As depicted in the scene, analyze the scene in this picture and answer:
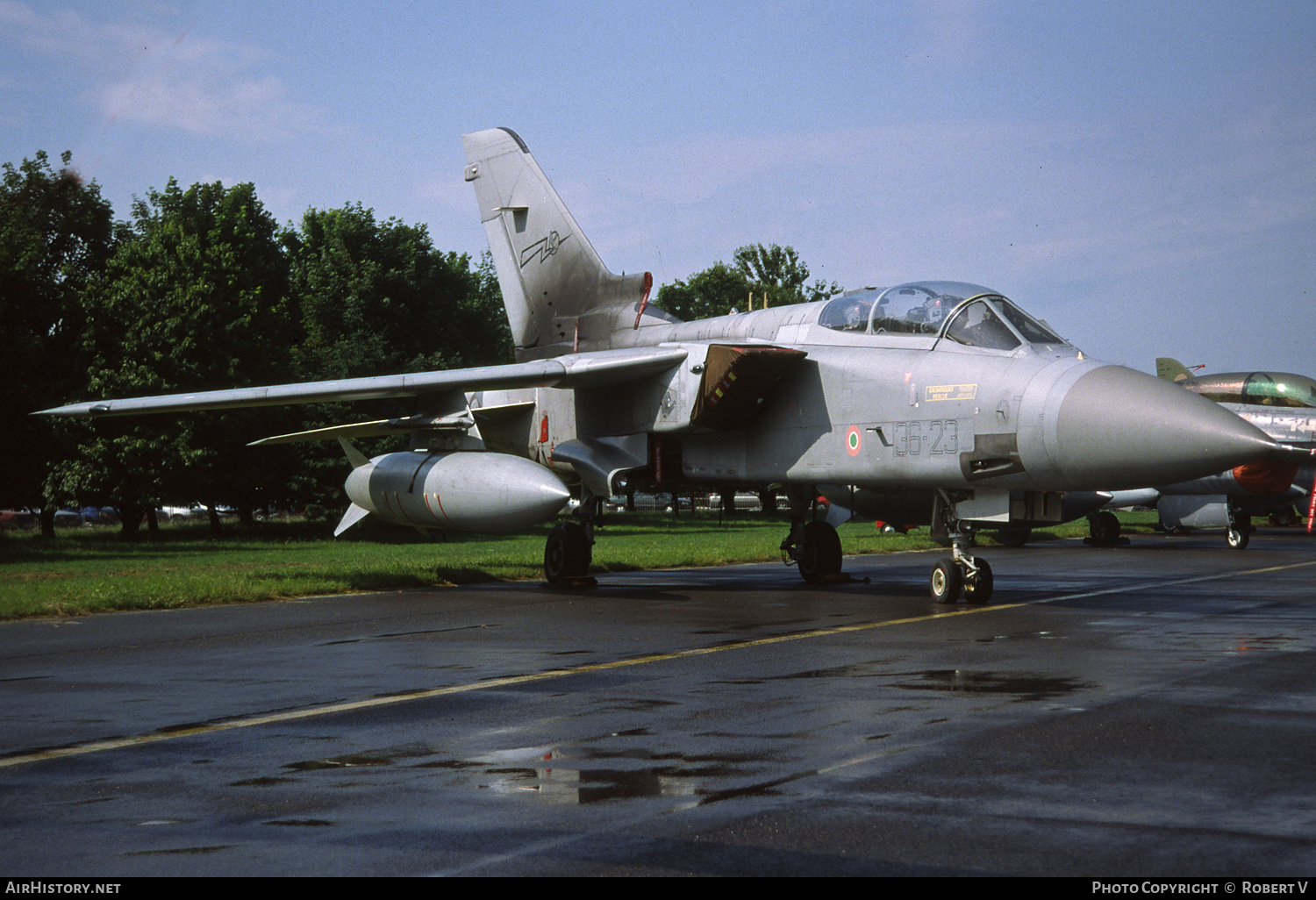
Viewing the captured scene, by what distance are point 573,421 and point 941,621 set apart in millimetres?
6849

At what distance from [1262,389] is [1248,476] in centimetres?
338

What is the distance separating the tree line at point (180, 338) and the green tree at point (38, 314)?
0.06 meters

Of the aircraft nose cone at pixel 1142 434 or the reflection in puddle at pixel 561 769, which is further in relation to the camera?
the aircraft nose cone at pixel 1142 434

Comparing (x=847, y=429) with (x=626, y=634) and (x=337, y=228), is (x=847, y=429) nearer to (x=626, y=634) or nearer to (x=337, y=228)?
(x=626, y=634)

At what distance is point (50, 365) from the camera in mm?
38938

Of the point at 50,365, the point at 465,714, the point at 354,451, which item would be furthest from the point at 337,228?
the point at 465,714

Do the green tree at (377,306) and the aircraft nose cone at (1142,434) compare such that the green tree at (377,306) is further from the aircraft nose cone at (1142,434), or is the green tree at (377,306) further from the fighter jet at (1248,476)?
the aircraft nose cone at (1142,434)

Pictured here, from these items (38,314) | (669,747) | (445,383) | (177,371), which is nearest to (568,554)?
(445,383)

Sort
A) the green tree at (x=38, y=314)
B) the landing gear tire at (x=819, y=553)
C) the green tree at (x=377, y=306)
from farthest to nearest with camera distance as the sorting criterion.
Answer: the green tree at (x=377, y=306) < the green tree at (x=38, y=314) < the landing gear tire at (x=819, y=553)

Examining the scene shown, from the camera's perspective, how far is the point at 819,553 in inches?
659

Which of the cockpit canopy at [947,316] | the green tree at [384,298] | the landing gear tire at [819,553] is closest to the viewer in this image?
the cockpit canopy at [947,316]

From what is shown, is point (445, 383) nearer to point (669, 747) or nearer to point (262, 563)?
point (262, 563)

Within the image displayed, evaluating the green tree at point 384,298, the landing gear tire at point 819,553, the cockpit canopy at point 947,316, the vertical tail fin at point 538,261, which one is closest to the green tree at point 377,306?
the green tree at point 384,298

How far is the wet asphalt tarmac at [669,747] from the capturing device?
12.9 feet
